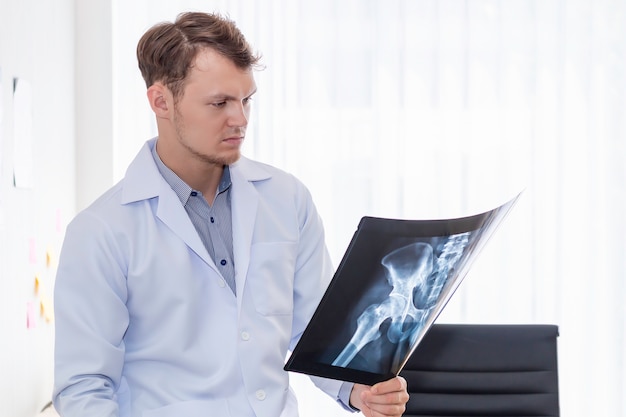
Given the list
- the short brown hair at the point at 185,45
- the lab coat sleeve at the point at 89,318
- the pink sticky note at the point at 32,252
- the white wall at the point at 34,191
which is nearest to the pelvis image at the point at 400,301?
the lab coat sleeve at the point at 89,318

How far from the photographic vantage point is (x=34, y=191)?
2461 millimetres

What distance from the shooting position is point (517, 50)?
3.27 metres

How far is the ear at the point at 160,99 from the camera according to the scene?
55.8 inches

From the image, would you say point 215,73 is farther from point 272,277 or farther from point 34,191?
point 34,191

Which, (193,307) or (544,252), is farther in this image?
(544,252)

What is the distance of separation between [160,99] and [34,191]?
1192mm

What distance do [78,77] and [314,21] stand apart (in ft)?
3.11

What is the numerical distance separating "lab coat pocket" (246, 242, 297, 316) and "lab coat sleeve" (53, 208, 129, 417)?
0.22 meters

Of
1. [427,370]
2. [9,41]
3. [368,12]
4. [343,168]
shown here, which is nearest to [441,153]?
[343,168]

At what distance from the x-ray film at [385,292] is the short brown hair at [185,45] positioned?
46cm

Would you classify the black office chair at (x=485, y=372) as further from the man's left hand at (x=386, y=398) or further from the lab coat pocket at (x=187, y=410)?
the lab coat pocket at (x=187, y=410)

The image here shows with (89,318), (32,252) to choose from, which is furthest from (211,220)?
(32,252)

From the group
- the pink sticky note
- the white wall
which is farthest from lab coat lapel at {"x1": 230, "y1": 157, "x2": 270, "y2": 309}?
the pink sticky note

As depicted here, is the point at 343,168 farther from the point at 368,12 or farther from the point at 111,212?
the point at 111,212
